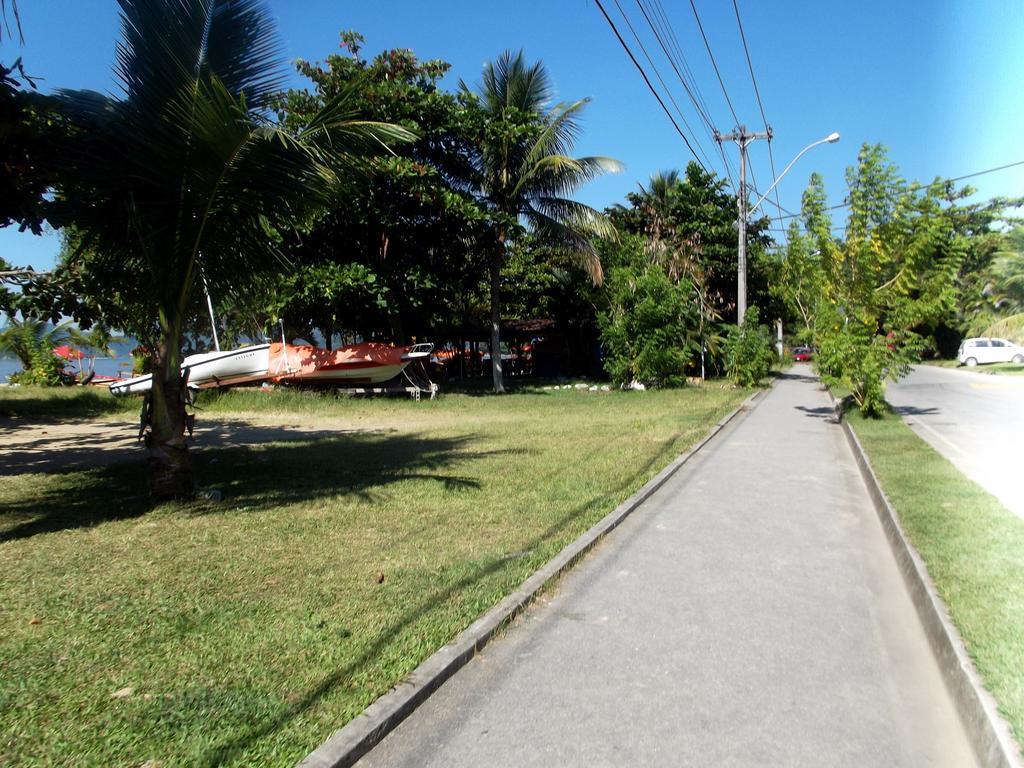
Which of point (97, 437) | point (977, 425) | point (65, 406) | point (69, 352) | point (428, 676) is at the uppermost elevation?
point (69, 352)

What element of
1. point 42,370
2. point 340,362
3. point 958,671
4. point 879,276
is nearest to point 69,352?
point 42,370

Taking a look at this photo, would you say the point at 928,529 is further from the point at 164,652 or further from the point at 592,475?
the point at 164,652

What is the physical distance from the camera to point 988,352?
40.8m

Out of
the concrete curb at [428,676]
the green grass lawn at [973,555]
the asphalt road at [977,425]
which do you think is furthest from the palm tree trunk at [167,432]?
the asphalt road at [977,425]

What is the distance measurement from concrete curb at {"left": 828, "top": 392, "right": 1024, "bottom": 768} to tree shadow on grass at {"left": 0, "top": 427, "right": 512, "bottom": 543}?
15.0ft

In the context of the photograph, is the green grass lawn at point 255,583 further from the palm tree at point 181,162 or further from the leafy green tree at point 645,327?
the leafy green tree at point 645,327

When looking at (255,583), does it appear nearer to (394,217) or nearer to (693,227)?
(394,217)

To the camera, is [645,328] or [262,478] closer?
[262,478]

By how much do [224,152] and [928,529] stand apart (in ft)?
22.7

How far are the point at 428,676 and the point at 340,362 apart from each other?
18189 mm

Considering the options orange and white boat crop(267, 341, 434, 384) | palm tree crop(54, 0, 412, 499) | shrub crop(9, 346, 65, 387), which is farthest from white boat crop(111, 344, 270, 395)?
palm tree crop(54, 0, 412, 499)

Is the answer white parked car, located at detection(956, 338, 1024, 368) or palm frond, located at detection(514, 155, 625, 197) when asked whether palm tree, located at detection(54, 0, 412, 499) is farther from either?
white parked car, located at detection(956, 338, 1024, 368)

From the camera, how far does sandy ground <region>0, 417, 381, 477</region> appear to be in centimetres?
1056

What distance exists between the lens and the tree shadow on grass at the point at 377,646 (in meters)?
3.03
